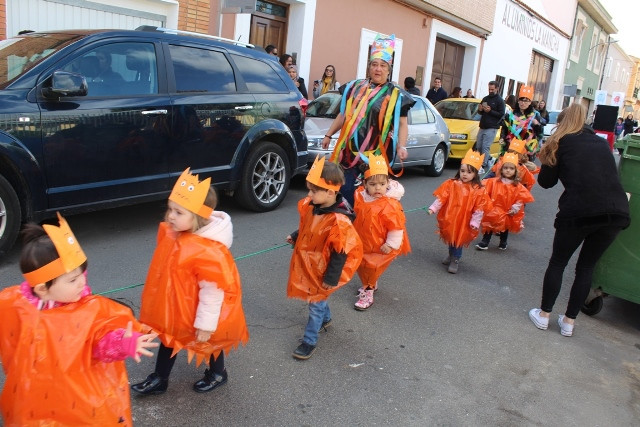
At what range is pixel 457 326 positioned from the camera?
429 cm

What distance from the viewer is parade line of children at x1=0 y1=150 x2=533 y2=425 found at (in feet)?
6.63

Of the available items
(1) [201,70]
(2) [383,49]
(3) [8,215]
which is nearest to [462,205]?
(2) [383,49]

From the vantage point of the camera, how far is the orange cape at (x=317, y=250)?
338 cm

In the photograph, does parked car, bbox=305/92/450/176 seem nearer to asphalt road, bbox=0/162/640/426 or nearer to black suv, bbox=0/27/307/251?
black suv, bbox=0/27/307/251

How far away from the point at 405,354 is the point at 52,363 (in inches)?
91.6

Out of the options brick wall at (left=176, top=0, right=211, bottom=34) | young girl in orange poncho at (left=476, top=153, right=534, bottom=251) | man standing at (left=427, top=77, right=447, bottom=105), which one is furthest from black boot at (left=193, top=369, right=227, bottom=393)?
man standing at (left=427, top=77, right=447, bottom=105)

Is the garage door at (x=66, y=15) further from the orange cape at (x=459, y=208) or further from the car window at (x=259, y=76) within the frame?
the orange cape at (x=459, y=208)

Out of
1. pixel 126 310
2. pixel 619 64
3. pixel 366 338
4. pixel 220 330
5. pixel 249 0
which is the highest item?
pixel 619 64

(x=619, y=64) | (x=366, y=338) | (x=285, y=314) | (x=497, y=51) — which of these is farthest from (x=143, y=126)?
(x=619, y=64)

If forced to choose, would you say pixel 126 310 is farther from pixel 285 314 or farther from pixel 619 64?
pixel 619 64

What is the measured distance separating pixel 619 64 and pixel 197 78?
55.6 meters

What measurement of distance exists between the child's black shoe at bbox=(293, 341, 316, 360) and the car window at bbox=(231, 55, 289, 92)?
3.71m

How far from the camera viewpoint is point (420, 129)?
10.2m

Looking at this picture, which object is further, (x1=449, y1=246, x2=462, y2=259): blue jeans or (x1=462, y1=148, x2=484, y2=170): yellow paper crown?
(x1=449, y1=246, x2=462, y2=259): blue jeans
